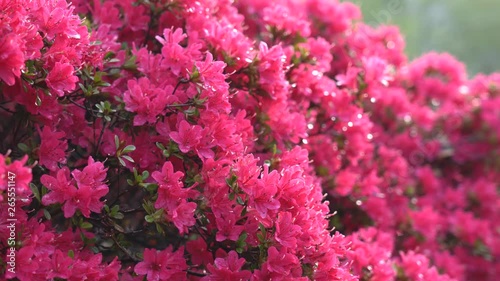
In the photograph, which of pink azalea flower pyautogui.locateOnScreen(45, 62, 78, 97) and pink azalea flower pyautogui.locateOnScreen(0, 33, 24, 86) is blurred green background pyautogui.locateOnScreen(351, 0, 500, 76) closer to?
pink azalea flower pyautogui.locateOnScreen(45, 62, 78, 97)

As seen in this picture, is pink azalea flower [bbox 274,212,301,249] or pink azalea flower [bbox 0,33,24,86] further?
pink azalea flower [bbox 274,212,301,249]

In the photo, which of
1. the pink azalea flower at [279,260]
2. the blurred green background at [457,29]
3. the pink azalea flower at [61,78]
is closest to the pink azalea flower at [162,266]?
the pink azalea flower at [279,260]

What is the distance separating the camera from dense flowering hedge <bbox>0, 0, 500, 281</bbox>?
1.55 metres

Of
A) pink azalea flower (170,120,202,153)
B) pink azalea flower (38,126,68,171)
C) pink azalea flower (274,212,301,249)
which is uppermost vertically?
pink azalea flower (274,212,301,249)

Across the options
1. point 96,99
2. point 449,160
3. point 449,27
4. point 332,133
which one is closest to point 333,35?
point 332,133

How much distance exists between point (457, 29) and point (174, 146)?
20.8 feet

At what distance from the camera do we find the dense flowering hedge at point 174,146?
5.07ft

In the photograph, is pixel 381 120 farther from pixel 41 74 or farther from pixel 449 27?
pixel 449 27

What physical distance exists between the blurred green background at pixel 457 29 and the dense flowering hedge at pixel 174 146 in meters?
4.73

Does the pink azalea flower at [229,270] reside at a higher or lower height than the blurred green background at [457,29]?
lower

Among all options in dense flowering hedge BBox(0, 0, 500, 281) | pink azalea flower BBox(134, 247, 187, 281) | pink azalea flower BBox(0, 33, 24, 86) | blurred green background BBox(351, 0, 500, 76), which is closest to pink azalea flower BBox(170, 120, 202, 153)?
dense flowering hedge BBox(0, 0, 500, 281)

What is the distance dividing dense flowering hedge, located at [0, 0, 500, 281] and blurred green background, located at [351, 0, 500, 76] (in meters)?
4.73

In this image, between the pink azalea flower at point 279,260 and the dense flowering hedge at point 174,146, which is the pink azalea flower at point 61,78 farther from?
the pink azalea flower at point 279,260

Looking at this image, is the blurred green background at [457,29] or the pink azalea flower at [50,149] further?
the blurred green background at [457,29]
